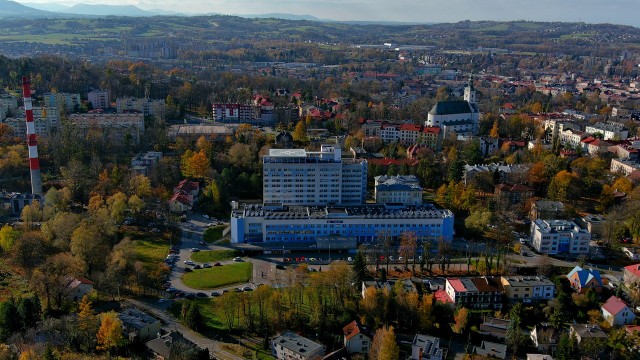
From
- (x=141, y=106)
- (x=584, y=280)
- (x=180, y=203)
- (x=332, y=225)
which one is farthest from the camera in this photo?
(x=141, y=106)

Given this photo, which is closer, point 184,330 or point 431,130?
point 184,330

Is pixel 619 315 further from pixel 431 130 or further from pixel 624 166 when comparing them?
pixel 431 130

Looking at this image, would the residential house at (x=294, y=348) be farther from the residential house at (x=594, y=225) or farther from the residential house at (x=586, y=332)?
the residential house at (x=594, y=225)

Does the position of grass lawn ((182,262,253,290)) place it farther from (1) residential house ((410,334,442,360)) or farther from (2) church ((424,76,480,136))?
(2) church ((424,76,480,136))

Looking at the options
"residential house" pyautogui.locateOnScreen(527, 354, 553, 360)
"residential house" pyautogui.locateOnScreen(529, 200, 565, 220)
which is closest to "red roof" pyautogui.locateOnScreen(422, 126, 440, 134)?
"residential house" pyautogui.locateOnScreen(529, 200, 565, 220)

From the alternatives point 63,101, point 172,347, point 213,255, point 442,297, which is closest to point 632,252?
point 442,297

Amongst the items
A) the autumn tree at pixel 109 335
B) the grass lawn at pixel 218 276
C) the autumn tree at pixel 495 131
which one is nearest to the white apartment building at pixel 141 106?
the grass lawn at pixel 218 276
